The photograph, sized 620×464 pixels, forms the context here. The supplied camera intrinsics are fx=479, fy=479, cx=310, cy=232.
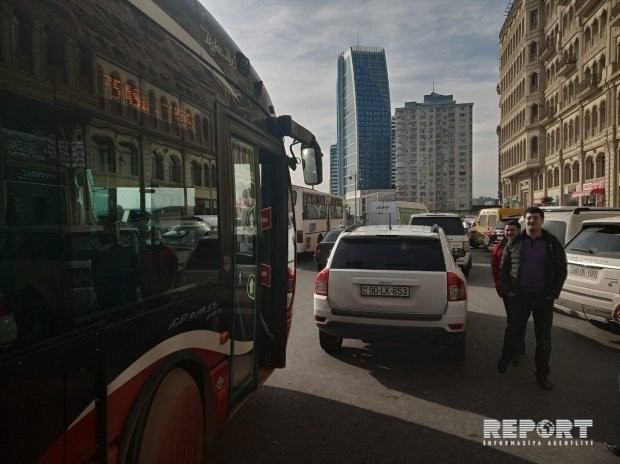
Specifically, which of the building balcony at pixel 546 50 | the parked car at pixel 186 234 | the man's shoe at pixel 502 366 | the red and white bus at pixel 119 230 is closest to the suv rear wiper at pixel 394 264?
the man's shoe at pixel 502 366

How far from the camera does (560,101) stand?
5056 cm

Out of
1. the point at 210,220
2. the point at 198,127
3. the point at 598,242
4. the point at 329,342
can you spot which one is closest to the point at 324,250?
the point at 598,242

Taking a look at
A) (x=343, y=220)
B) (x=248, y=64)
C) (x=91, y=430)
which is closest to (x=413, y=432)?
(x=91, y=430)

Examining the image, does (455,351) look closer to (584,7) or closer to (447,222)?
(447,222)

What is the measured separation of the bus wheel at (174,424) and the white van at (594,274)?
18.2ft

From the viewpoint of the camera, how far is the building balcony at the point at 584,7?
130 feet

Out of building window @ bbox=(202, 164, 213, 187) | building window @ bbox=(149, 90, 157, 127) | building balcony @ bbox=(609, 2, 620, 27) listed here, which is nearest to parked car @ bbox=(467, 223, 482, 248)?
building balcony @ bbox=(609, 2, 620, 27)

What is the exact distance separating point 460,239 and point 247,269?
39.2 ft

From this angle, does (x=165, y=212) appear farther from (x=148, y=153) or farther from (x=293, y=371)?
(x=293, y=371)

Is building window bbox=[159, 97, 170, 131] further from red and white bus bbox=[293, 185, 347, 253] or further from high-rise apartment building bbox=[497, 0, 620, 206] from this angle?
high-rise apartment building bbox=[497, 0, 620, 206]

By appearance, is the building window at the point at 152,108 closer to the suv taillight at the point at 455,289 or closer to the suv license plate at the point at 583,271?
the suv taillight at the point at 455,289

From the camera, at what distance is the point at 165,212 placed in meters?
2.56

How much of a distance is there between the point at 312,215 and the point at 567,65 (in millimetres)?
37870

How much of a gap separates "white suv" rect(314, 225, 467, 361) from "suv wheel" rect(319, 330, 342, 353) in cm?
16
